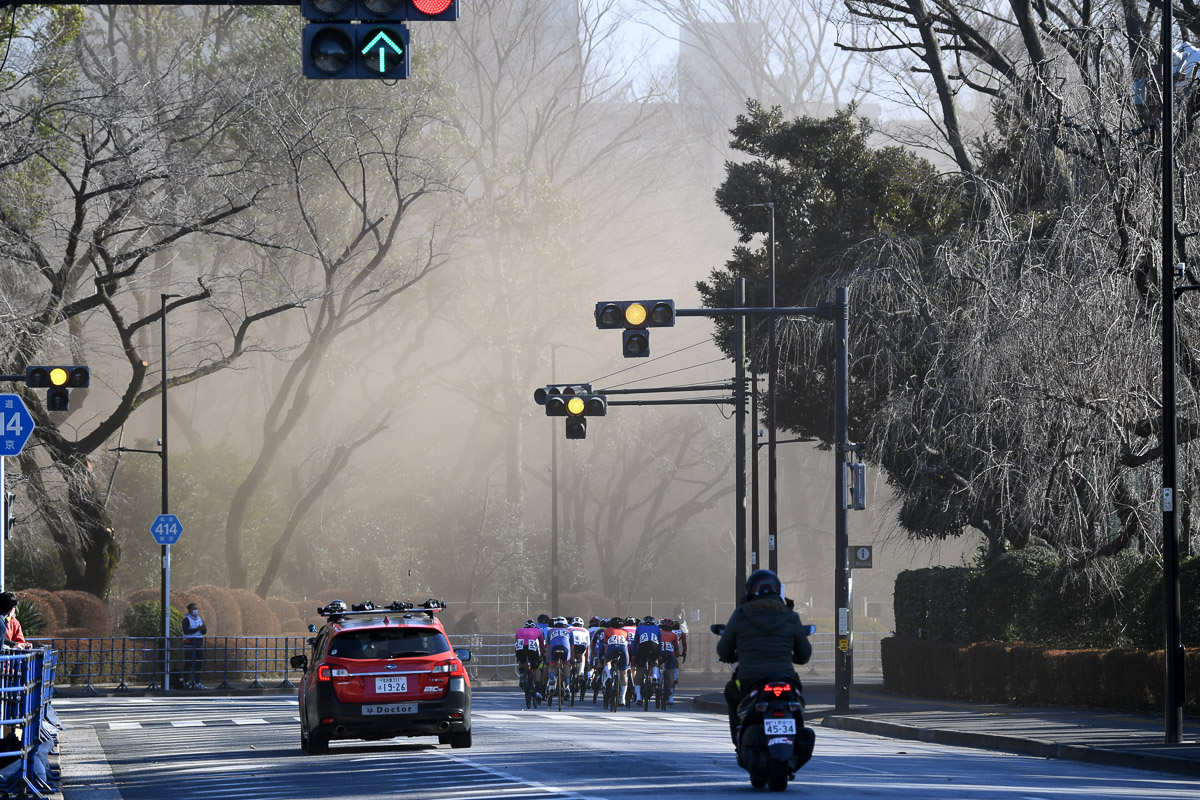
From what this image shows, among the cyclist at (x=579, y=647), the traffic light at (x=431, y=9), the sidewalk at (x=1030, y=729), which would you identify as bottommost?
the sidewalk at (x=1030, y=729)

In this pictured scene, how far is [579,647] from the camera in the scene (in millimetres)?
29688

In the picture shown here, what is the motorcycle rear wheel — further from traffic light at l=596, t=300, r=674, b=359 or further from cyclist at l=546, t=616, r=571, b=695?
cyclist at l=546, t=616, r=571, b=695

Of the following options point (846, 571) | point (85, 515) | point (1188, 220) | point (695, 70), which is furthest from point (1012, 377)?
point (695, 70)

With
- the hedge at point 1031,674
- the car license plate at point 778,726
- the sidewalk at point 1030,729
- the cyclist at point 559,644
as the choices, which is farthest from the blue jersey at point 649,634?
the car license plate at point 778,726

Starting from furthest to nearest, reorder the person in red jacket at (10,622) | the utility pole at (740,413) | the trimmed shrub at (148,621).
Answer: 1. the trimmed shrub at (148,621)
2. the utility pole at (740,413)
3. the person in red jacket at (10,622)

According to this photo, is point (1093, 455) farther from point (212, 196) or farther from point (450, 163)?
point (450, 163)

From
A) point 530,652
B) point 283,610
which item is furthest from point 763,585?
point 283,610

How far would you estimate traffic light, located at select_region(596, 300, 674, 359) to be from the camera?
72.2 feet

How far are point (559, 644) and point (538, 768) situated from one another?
44.3 feet

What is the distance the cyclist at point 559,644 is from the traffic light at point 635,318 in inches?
309

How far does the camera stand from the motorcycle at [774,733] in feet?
39.8

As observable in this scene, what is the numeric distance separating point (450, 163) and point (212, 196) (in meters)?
23.2

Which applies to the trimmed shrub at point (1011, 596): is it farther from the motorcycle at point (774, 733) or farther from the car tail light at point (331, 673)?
the motorcycle at point (774, 733)

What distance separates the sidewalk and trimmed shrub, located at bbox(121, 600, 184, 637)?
49.3ft
